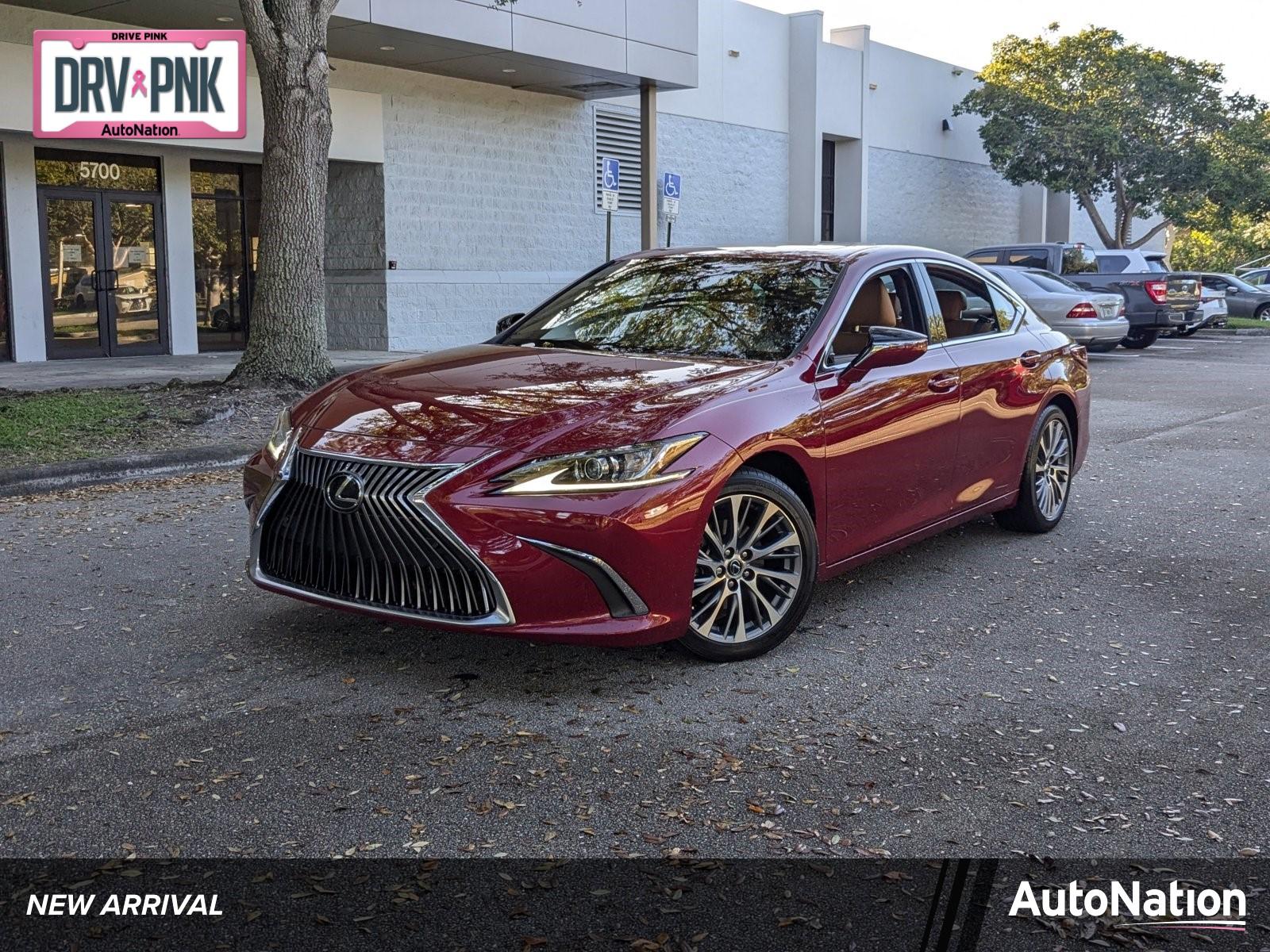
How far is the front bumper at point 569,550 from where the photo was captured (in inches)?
171

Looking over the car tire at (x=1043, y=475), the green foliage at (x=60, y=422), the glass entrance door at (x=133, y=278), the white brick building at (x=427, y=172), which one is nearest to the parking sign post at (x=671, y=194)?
the white brick building at (x=427, y=172)

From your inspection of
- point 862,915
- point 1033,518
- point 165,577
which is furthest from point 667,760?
point 1033,518

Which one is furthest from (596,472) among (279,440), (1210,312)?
(1210,312)

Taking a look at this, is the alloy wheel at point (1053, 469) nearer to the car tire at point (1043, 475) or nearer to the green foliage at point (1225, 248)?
the car tire at point (1043, 475)

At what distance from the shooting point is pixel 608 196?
1717 cm

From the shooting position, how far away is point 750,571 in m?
4.91

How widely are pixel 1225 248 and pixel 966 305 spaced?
62180 mm

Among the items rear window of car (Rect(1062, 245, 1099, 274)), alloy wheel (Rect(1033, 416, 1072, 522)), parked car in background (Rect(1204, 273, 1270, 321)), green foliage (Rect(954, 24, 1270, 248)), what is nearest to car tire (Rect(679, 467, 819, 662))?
alloy wheel (Rect(1033, 416, 1072, 522))

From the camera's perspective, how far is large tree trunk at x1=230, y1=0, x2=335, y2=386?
38.7 feet

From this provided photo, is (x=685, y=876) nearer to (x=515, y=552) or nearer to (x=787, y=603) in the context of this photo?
(x=515, y=552)

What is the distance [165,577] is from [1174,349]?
21712 mm

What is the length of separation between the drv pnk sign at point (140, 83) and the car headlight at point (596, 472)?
45.0 ft

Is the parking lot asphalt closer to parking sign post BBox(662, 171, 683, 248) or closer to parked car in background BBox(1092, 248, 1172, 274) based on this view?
parking sign post BBox(662, 171, 683, 248)

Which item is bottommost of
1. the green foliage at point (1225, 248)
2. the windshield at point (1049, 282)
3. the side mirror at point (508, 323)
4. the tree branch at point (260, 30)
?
the side mirror at point (508, 323)
